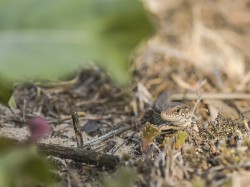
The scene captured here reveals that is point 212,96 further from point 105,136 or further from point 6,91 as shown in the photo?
point 6,91

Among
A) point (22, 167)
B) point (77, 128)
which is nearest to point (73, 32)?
point (22, 167)

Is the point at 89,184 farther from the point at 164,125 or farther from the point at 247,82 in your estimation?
the point at 247,82

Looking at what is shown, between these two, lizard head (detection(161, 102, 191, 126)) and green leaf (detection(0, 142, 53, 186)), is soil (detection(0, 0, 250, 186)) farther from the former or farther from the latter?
green leaf (detection(0, 142, 53, 186))

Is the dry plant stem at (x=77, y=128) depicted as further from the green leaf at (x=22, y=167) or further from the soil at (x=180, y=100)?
the green leaf at (x=22, y=167)

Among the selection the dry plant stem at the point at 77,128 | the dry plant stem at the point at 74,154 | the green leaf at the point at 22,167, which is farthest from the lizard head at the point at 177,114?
the green leaf at the point at 22,167

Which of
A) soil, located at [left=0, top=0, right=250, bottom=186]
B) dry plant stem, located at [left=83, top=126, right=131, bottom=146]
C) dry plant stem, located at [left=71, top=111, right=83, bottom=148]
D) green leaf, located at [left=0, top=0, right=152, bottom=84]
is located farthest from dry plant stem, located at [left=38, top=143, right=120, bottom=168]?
green leaf, located at [left=0, top=0, right=152, bottom=84]

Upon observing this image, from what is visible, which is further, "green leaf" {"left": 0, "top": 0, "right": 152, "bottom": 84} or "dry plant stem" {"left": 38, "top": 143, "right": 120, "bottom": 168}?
"dry plant stem" {"left": 38, "top": 143, "right": 120, "bottom": 168}
